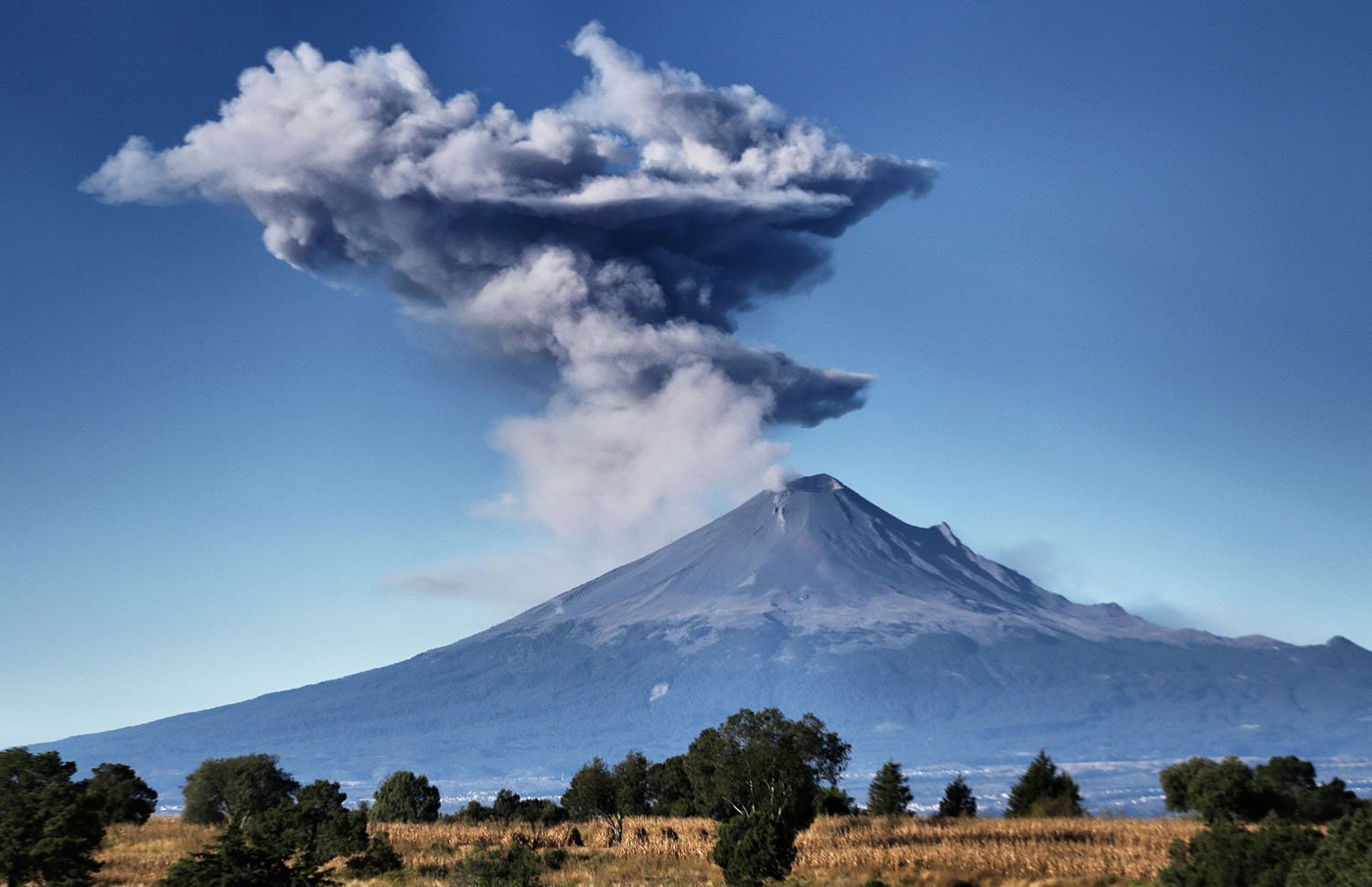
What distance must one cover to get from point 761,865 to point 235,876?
14967 mm

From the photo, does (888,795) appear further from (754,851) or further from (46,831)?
(46,831)

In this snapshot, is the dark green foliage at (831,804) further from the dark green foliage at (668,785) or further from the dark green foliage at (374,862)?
the dark green foliage at (374,862)

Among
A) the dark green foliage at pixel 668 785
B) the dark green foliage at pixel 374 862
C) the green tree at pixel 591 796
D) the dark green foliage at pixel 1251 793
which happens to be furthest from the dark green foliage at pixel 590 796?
the dark green foliage at pixel 1251 793

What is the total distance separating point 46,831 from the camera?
33875 mm

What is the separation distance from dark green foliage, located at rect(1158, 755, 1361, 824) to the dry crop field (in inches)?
62.6

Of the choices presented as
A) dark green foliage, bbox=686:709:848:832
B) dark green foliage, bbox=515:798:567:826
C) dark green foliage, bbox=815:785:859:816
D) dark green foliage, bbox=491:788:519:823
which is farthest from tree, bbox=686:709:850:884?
dark green foliage, bbox=491:788:519:823

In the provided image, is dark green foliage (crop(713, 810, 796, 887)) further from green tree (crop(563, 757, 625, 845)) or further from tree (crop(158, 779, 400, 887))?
green tree (crop(563, 757, 625, 845))

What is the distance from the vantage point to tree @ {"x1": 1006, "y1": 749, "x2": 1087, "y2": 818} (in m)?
64.2

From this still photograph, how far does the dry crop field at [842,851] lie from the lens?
38031mm

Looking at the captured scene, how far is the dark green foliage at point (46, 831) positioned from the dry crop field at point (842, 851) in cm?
322

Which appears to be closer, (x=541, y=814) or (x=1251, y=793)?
(x=1251, y=793)

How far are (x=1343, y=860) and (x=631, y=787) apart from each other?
47.6 metres

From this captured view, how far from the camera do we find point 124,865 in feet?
139

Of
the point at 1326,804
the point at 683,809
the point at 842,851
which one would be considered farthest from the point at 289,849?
the point at 1326,804
